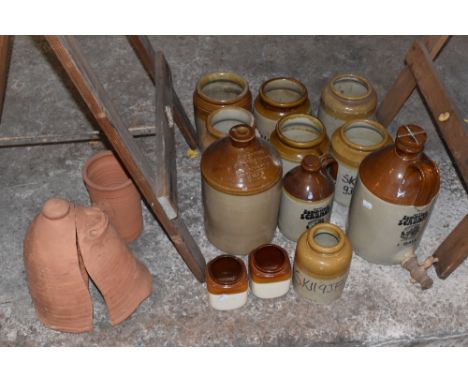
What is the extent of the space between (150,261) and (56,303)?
0.37 meters

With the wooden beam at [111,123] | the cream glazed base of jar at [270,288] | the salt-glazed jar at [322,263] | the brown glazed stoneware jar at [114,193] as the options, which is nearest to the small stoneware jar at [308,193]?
the salt-glazed jar at [322,263]

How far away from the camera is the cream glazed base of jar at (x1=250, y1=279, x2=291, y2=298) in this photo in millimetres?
1801

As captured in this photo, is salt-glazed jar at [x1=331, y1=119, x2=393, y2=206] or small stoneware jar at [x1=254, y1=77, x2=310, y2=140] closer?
salt-glazed jar at [x1=331, y1=119, x2=393, y2=206]

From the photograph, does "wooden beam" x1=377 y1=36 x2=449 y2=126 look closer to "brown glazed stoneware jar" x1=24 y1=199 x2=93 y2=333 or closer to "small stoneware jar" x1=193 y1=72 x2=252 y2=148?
"small stoneware jar" x1=193 y1=72 x2=252 y2=148

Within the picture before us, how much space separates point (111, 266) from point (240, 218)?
0.42 meters

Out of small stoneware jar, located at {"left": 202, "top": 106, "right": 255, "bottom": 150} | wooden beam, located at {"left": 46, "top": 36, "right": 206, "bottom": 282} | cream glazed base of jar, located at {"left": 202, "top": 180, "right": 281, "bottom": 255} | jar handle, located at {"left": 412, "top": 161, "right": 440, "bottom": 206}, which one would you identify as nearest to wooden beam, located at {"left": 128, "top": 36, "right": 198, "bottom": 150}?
small stoneware jar, located at {"left": 202, "top": 106, "right": 255, "bottom": 150}

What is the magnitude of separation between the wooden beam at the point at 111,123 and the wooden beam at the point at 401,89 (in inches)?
42.4

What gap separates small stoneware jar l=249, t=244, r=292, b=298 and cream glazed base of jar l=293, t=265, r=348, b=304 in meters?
0.03

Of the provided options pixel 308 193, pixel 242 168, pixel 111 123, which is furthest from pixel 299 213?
pixel 111 123

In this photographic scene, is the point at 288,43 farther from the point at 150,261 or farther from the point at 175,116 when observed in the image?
the point at 150,261

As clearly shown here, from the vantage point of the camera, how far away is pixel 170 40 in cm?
302

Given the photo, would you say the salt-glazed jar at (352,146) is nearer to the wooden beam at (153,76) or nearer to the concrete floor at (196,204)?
the concrete floor at (196,204)

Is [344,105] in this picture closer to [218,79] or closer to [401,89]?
[401,89]

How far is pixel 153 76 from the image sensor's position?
2.17 m
